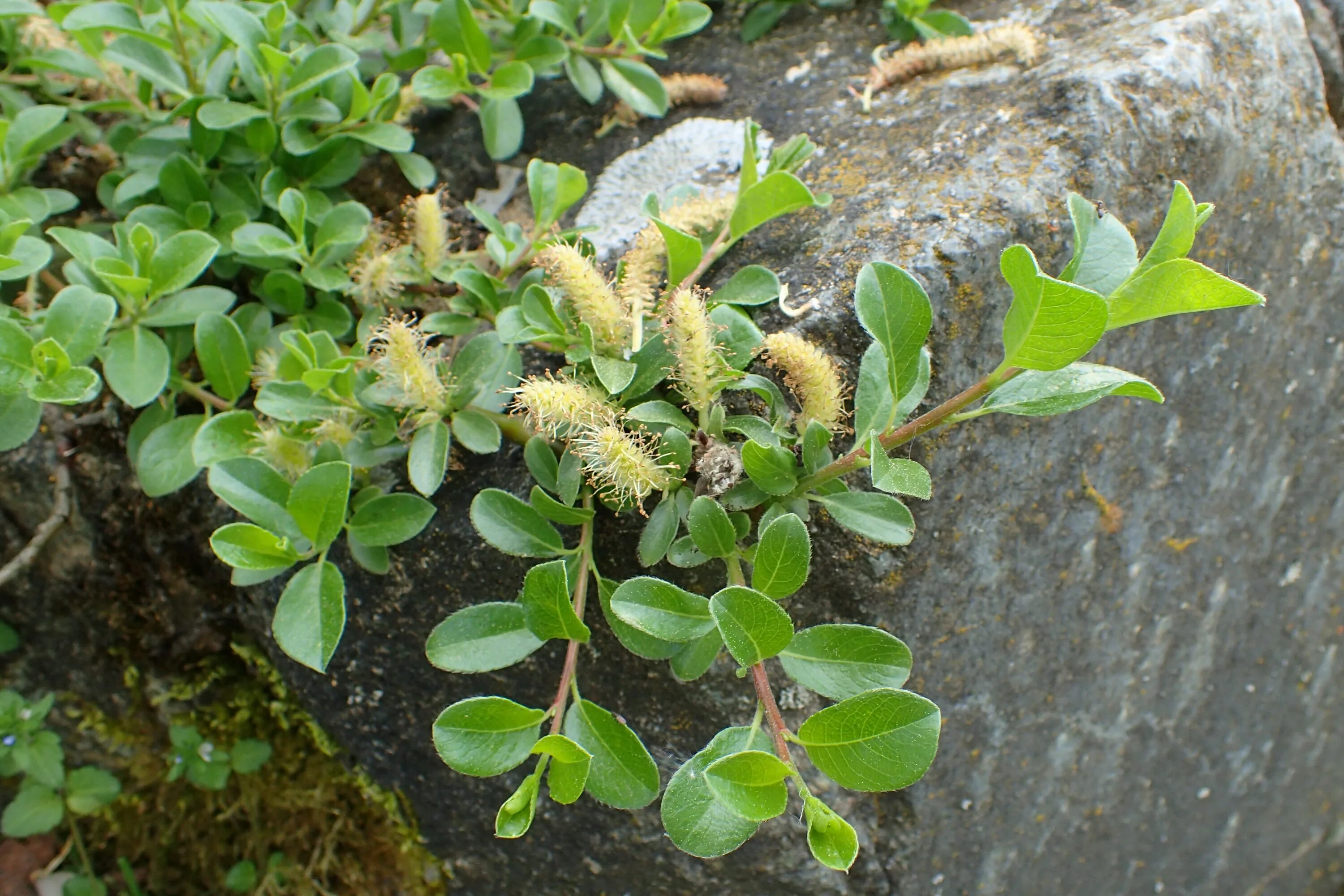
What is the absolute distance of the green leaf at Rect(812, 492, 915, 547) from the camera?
0.95 meters

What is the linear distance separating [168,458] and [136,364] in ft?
0.41

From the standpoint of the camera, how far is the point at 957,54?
4.74 feet

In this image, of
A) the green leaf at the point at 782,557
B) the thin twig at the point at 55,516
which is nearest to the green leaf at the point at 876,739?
the green leaf at the point at 782,557

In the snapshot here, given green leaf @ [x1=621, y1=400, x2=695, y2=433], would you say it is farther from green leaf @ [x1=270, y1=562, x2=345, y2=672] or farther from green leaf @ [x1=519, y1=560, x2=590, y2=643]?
green leaf @ [x1=270, y1=562, x2=345, y2=672]

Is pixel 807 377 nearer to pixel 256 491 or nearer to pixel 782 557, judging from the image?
pixel 782 557

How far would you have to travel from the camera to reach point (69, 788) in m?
1.67

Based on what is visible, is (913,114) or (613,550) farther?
(913,114)

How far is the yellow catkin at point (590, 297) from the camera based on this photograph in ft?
3.41

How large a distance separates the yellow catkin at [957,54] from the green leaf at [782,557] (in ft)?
2.80

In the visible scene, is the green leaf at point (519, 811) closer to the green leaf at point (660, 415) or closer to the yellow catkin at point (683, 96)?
the green leaf at point (660, 415)

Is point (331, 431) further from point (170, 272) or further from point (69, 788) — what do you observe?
point (69, 788)

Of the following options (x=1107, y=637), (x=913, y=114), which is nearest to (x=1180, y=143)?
(x=913, y=114)

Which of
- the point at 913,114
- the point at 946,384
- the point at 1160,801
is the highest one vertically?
the point at 913,114

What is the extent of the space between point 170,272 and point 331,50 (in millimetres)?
372
